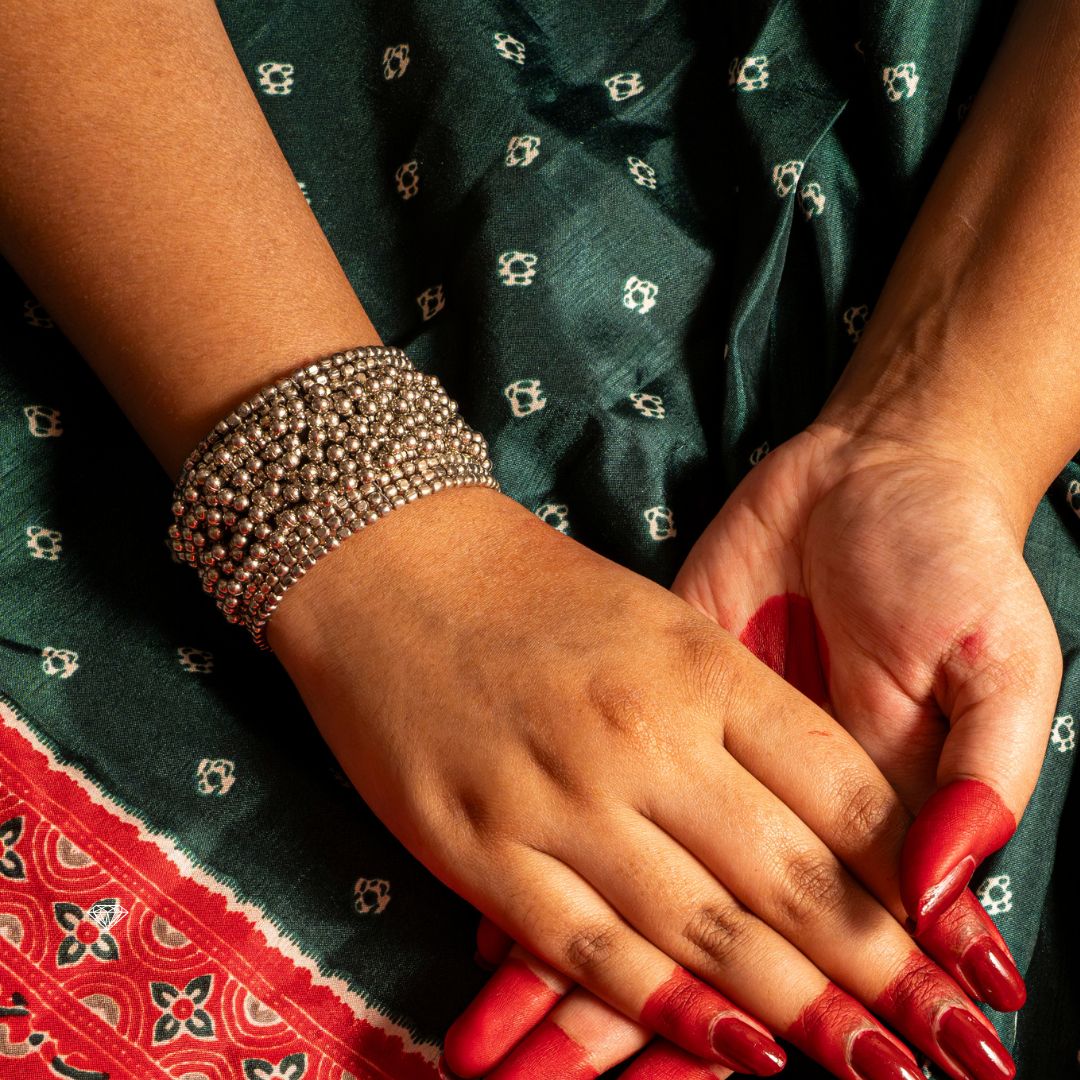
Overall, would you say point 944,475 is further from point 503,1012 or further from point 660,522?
point 503,1012

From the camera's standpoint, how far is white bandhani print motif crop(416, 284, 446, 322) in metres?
0.97

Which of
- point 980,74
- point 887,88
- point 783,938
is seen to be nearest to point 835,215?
point 887,88

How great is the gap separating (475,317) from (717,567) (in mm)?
324

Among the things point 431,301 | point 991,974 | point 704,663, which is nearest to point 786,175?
point 431,301

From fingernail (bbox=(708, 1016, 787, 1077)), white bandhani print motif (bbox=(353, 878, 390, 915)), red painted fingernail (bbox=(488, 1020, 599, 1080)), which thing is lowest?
fingernail (bbox=(708, 1016, 787, 1077))

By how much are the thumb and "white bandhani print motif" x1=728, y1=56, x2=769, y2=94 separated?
0.56 m

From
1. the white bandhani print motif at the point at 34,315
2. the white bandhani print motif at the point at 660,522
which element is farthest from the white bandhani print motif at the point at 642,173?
the white bandhani print motif at the point at 34,315

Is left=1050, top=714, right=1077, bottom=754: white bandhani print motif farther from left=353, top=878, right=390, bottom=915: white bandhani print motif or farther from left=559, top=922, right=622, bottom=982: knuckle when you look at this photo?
left=353, top=878, right=390, bottom=915: white bandhani print motif

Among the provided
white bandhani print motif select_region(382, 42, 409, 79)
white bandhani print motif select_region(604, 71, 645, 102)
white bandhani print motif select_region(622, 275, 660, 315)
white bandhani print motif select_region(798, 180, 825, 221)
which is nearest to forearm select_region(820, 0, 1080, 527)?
white bandhani print motif select_region(798, 180, 825, 221)

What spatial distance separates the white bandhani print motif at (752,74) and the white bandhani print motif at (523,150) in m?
0.21

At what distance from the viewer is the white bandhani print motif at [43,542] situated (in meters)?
0.88

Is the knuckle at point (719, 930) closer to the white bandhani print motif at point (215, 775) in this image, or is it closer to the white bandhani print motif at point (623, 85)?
the white bandhani print motif at point (215, 775)

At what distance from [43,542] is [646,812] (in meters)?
0.58

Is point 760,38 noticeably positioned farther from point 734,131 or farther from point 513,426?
point 513,426
